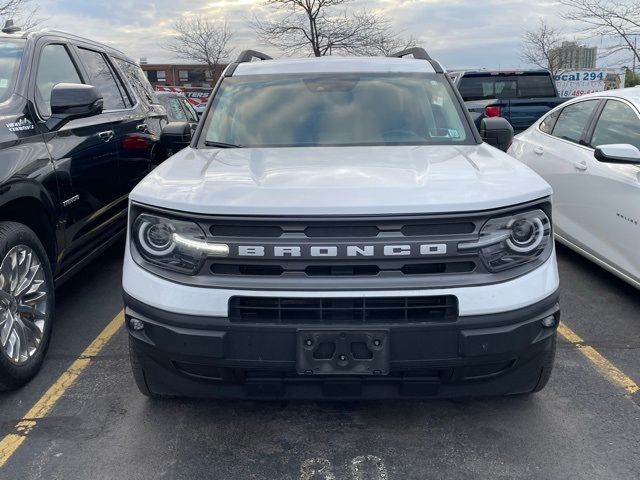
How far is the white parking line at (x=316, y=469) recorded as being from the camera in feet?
8.61

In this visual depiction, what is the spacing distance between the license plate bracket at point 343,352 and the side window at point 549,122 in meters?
4.40

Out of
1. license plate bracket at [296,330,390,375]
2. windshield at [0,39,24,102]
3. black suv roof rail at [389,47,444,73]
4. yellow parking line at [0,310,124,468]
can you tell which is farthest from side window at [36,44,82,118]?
black suv roof rail at [389,47,444,73]

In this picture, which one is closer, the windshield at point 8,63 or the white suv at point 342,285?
the white suv at point 342,285

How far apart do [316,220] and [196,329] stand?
0.67 meters

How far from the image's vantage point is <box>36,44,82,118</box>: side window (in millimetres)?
3946

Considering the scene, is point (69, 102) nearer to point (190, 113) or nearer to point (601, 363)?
point (601, 363)

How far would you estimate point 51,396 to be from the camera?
3.33m

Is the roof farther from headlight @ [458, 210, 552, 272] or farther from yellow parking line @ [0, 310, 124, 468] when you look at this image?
yellow parking line @ [0, 310, 124, 468]

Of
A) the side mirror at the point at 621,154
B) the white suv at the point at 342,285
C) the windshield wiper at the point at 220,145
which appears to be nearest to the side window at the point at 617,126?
the side mirror at the point at 621,154

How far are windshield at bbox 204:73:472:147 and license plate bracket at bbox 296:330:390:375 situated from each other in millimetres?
1530

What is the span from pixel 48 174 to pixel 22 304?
2.76ft

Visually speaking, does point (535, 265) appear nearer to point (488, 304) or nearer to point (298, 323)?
point (488, 304)

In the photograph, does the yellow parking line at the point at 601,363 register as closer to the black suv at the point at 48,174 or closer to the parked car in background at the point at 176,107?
the black suv at the point at 48,174

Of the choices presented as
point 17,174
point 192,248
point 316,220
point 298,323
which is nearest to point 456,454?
point 298,323
